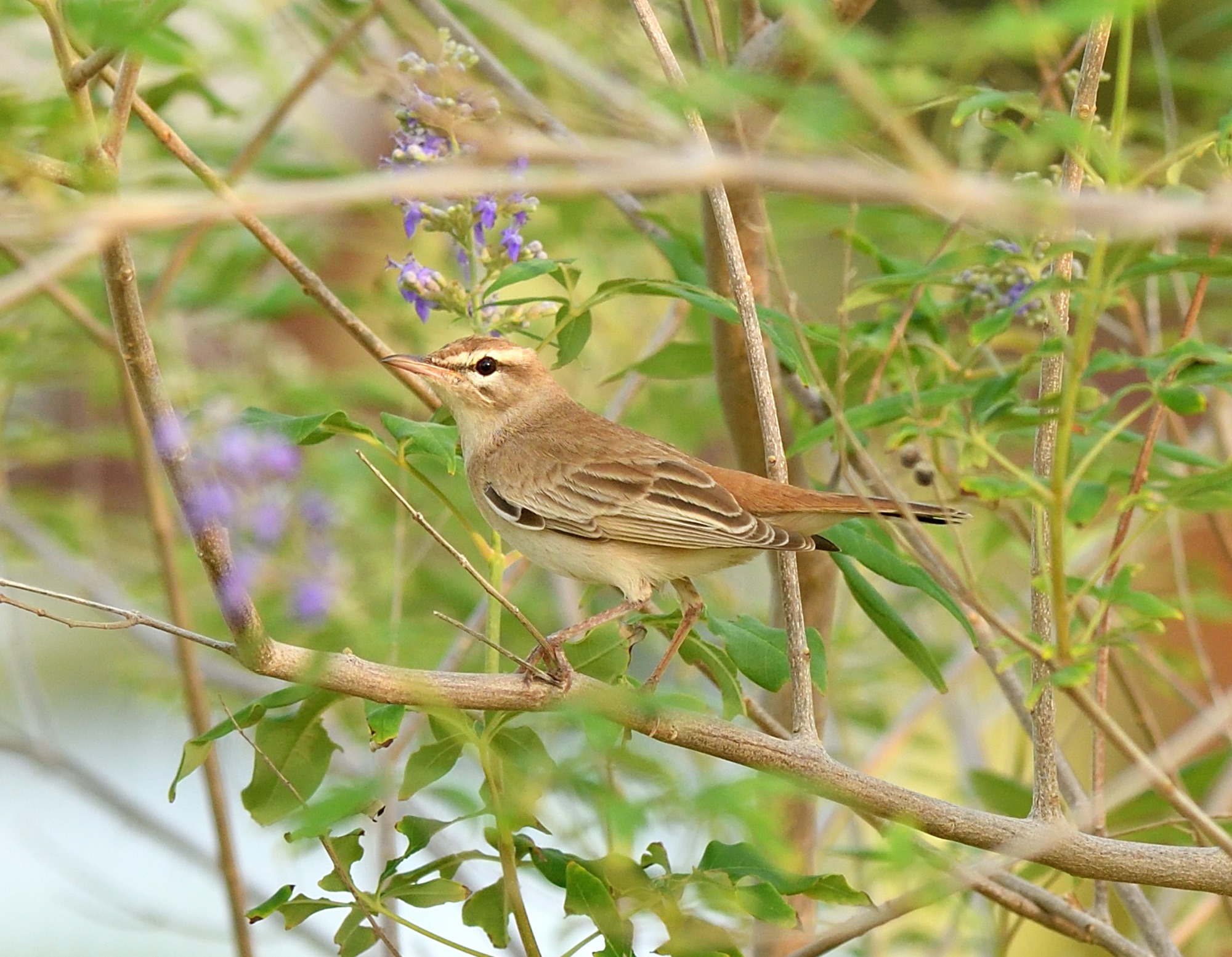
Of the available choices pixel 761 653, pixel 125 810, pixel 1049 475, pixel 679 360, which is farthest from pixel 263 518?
pixel 125 810

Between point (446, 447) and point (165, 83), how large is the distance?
1.51m

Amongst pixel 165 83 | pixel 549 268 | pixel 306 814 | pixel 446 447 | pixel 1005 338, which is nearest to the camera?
pixel 306 814

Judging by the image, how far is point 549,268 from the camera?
2.59 m

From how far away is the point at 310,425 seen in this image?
7.59 feet

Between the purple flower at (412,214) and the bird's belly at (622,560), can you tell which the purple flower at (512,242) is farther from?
the bird's belly at (622,560)

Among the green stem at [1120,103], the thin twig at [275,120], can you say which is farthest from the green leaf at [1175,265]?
the thin twig at [275,120]

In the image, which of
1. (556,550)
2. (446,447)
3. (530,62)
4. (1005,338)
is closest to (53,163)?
(446,447)

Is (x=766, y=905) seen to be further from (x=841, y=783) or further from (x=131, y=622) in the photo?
(x=131, y=622)

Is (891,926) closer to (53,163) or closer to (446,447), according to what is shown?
(446,447)

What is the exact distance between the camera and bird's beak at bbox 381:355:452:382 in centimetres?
320

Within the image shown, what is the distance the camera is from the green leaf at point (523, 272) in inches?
101

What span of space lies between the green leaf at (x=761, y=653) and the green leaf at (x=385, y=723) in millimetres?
634

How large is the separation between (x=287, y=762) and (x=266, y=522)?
461 millimetres

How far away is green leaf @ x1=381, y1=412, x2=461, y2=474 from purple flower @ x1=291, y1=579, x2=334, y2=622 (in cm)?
66
